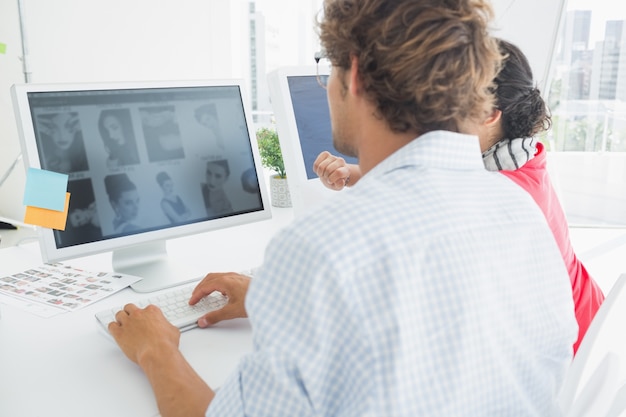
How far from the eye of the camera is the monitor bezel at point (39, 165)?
1167mm

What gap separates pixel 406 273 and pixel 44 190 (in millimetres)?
830

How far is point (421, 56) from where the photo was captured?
0.79 m

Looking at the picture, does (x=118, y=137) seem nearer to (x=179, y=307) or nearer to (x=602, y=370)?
(x=179, y=307)

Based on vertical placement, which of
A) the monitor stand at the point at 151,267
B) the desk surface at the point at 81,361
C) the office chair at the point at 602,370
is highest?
the monitor stand at the point at 151,267

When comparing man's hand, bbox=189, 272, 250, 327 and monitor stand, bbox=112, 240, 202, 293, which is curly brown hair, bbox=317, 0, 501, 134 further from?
monitor stand, bbox=112, 240, 202, 293

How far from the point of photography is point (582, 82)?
3773 millimetres

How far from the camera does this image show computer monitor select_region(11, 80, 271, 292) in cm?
→ 120

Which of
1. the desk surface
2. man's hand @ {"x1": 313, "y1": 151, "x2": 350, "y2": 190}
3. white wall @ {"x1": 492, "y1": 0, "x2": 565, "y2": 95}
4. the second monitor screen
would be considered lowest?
the desk surface

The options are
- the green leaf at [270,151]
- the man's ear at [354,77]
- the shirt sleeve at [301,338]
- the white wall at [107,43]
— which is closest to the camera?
the shirt sleeve at [301,338]

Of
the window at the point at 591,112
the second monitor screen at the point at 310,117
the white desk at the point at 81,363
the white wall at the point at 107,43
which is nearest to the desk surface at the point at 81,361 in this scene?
the white desk at the point at 81,363

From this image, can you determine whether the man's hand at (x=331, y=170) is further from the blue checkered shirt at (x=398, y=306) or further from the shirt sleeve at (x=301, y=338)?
the shirt sleeve at (x=301, y=338)

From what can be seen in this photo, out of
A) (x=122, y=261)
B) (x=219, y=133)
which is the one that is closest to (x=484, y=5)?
(x=219, y=133)

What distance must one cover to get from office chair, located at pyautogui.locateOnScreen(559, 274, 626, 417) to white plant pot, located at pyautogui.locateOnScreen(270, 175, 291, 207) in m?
1.25

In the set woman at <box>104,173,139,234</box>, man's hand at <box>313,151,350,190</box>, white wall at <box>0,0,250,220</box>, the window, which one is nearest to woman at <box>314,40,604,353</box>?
man's hand at <box>313,151,350,190</box>
